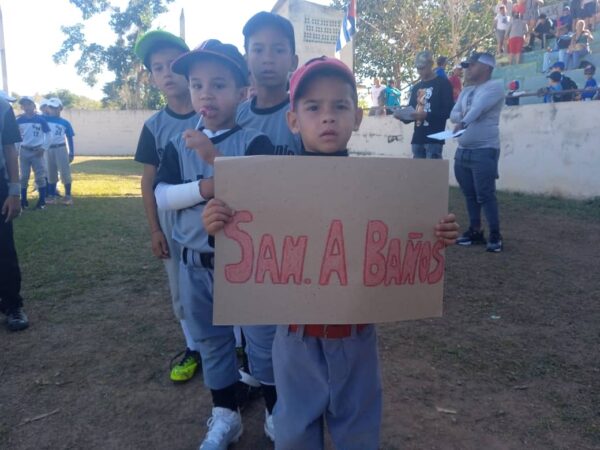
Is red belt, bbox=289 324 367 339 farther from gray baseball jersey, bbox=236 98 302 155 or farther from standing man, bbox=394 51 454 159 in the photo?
standing man, bbox=394 51 454 159

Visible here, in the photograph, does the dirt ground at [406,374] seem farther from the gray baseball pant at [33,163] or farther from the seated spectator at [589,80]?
the seated spectator at [589,80]

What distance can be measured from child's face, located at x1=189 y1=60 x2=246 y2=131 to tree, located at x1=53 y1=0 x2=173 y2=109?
27.8 m

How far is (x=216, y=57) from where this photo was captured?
197cm

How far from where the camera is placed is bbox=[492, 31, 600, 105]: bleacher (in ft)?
37.6

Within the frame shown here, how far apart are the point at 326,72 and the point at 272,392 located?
4.42 ft

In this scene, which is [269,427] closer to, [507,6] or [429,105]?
[429,105]

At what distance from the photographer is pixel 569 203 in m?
8.13

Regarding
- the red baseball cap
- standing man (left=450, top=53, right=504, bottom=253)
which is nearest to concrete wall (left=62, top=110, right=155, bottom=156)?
standing man (left=450, top=53, right=504, bottom=253)

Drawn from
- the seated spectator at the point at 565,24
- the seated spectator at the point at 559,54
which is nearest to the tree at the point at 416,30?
the seated spectator at the point at 565,24

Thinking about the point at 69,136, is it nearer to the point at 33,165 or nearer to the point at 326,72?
the point at 33,165

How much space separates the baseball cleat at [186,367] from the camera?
2811mm

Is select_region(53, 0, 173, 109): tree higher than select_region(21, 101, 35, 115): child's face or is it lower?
higher

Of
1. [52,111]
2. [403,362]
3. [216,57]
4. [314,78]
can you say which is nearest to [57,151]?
[52,111]

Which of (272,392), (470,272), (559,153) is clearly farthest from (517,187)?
(272,392)
